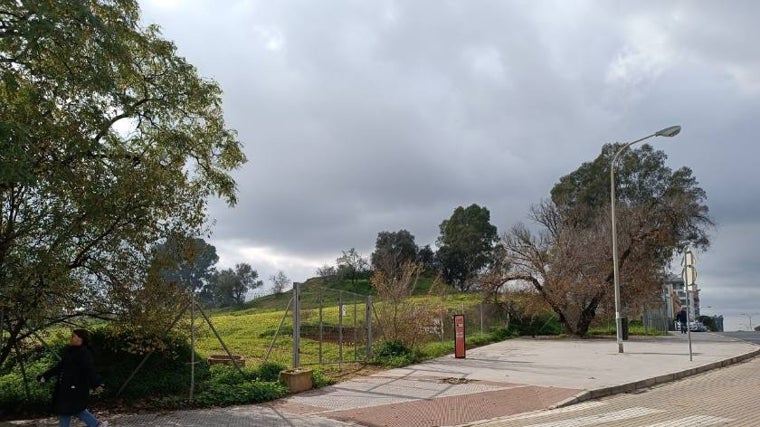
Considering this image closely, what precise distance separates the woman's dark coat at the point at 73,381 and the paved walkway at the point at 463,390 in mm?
1365

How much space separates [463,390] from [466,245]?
61.9 m

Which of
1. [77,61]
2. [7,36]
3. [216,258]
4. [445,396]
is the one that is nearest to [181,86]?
[77,61]

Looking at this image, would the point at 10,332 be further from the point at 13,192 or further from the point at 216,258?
the point at 216,258

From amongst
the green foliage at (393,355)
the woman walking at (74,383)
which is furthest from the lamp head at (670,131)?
the woman walking at (74,383)

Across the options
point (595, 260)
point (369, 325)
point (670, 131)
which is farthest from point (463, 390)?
point (595, 260)

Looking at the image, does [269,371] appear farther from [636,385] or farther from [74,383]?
[636,385]

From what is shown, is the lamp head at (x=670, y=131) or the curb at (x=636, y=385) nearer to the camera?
the curb at (x=636, y=385)

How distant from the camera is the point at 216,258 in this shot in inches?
4063

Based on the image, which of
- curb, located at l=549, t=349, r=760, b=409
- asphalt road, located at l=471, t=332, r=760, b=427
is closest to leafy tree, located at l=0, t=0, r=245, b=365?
asphalt road, located at l=471, t=332, r=760, b=427

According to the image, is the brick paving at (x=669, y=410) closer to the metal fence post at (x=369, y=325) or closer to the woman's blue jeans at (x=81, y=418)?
the woman's blue jeans at (x=81, y=418)

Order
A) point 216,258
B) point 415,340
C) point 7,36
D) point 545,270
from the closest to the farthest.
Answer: point 7,36
point 415,340
point 545,270
point 216,258

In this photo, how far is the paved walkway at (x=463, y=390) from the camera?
1062cm

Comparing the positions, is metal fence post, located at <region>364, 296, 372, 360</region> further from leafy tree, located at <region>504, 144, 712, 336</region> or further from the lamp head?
leafy tree, located at <region>504, 144, 712, 336</region>

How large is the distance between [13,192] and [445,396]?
876 cm
